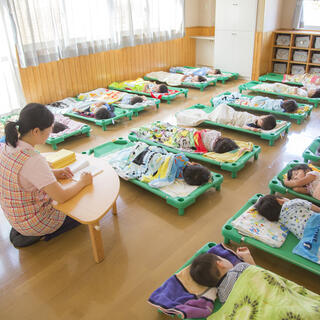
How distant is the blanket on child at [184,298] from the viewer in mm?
1649

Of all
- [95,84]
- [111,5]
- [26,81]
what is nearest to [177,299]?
[26,81]

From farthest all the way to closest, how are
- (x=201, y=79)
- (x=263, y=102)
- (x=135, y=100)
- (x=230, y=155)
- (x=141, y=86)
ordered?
(x=201, y=79)
(x=141, y=86)
(x=135, y=100)
(x=263, y=102)
(x=230, y=155)

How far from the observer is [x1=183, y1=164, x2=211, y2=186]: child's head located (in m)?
2.80

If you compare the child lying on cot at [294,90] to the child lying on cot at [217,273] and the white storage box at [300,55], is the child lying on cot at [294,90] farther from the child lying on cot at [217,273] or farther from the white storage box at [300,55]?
the child lying on cot at [217,273]

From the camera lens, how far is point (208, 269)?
172 cm

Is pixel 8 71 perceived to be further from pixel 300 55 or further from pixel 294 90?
pixel 300 55

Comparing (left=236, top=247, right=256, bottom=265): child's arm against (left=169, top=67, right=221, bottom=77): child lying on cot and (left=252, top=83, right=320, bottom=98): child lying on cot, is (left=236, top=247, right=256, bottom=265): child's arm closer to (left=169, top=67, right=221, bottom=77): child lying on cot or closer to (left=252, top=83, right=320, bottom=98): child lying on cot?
(left=252, top=83, right=320, bottom=98): child lying on cot

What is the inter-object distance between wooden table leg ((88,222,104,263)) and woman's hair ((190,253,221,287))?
2.26ft

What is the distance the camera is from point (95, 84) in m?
5.96

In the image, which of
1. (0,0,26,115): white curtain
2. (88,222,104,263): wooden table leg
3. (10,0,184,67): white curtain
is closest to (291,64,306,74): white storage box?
(10,0,184,67): white curtain

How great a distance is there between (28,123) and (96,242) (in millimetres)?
899

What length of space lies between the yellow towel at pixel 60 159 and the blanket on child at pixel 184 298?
4.34ft

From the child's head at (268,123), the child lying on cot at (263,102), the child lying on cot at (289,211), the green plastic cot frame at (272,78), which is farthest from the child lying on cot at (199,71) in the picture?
the child lying on cot at (289,211)

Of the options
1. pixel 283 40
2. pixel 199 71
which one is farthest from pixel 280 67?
pixel 199 71
